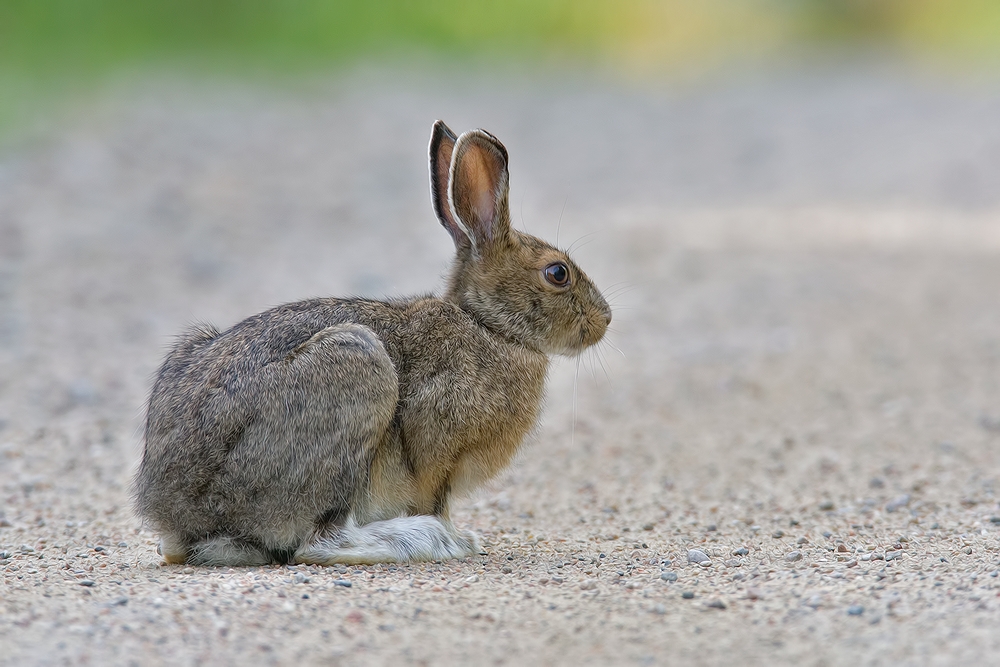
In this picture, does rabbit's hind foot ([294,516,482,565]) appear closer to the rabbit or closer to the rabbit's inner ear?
the rabbit

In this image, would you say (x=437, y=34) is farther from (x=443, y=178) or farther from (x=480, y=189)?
(x=480, y=189)

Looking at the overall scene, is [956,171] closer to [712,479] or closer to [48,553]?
[712,479]

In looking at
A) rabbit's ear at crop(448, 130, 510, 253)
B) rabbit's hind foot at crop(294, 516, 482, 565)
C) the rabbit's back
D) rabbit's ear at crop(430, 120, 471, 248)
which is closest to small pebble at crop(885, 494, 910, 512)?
the rabbit's back

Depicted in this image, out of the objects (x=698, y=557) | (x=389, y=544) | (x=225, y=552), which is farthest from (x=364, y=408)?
(x=698, y=557)

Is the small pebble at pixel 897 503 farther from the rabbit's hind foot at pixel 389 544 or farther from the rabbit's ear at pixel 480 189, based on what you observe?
the rabbit's ear at pixel 480 189

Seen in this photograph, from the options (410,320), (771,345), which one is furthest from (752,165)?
(410,320)
